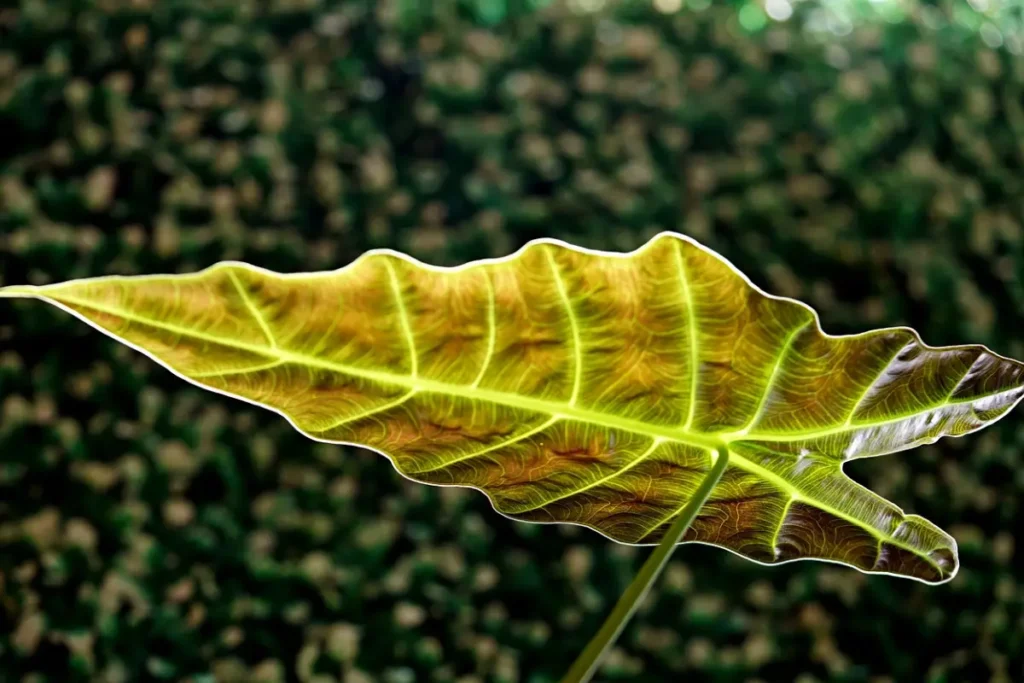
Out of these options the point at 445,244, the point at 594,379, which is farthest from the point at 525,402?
the point at 445,244

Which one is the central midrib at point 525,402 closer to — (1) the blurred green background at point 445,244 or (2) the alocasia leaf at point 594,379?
(2) the alocasia leaf at point 594,379

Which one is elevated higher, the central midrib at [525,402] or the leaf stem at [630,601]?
the central midrib at [525,402]

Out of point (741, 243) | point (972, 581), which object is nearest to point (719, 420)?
point (741, 243)

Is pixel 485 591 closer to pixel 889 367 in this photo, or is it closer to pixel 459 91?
pixel 459 91

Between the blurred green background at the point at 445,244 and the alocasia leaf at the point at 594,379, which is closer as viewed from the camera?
the alocasia leaf at the point at 594,379

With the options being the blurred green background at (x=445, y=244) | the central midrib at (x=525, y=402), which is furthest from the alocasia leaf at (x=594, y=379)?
the blurred green background at (x=445, y=244)

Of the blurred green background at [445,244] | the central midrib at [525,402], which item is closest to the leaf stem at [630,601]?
the central midrib at [525,402]

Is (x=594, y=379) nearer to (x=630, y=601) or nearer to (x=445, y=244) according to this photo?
(x=630, y=601)
